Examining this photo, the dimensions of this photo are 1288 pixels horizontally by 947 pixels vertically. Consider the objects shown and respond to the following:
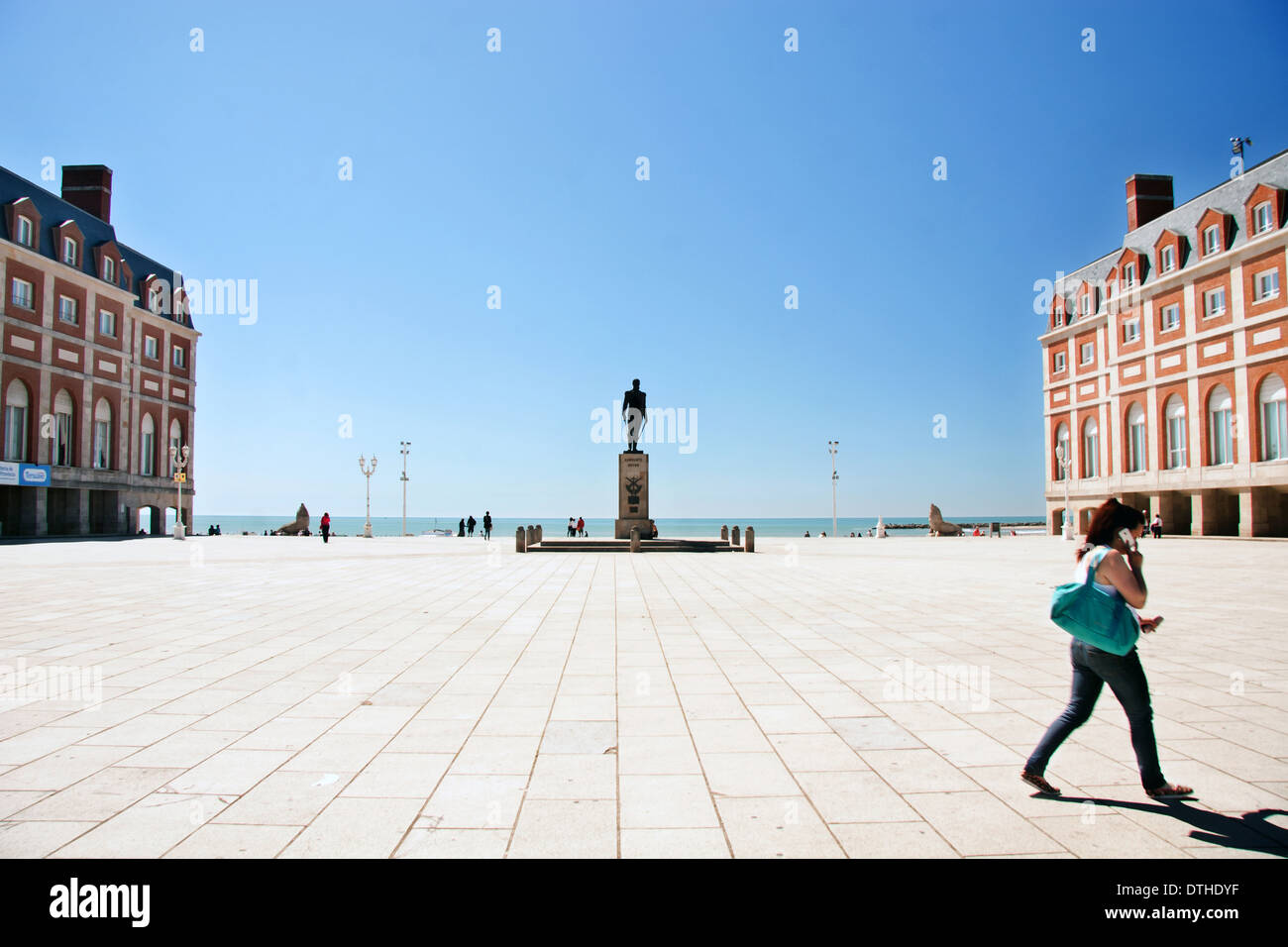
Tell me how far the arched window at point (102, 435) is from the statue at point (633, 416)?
107 feet

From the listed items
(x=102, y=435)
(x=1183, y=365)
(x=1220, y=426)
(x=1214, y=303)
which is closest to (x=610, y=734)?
(x=1220, y=426)

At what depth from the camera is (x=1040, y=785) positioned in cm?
419

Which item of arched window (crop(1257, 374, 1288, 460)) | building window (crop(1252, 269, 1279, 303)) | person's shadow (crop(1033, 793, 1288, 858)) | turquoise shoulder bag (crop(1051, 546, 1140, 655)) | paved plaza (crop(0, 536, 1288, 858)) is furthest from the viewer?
building window (crop(1252, 269, 1279, 303))

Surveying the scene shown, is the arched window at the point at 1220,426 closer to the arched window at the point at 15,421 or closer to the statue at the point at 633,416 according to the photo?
the statue at the point at 633,416

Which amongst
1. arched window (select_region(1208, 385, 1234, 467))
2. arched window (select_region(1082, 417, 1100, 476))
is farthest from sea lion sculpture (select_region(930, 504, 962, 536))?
arched window (select_region(1208, 385, 1234, 467))

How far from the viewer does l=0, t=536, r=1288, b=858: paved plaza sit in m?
3.73

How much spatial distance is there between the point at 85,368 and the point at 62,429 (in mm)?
3782

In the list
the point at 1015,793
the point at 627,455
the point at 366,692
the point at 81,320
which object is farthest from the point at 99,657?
the point at 81,320

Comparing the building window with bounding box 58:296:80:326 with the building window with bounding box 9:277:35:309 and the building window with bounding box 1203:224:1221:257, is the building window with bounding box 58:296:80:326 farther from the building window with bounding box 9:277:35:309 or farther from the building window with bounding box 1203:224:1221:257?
the building window with bounding box 1203:224:1221:257

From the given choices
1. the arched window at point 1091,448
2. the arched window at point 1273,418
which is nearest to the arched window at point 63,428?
the arched window at point 1273,418

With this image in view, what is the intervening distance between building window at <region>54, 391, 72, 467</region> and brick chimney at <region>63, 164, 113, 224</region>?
48.9 ft

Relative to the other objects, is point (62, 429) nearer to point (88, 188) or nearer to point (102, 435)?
point (102, 435)

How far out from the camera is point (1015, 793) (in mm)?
4246

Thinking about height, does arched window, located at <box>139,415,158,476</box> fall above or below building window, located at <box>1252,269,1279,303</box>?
below
